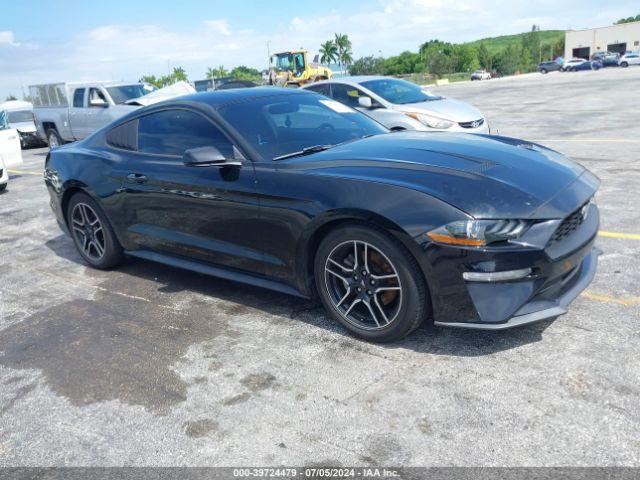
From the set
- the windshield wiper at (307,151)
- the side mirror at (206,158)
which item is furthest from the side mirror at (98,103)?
the windshield wiper at (307,151)

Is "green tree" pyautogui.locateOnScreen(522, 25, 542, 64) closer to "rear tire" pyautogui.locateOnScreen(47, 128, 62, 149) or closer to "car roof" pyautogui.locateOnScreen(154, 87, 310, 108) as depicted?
"rear tire" pyautogui.locateOnScreen(47, 128, 62, 149)

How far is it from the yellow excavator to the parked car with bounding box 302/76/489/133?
25711 mm

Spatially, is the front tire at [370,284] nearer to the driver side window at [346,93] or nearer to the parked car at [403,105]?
the parked car at [403,105]

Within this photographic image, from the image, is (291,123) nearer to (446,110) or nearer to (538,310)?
(538,310)

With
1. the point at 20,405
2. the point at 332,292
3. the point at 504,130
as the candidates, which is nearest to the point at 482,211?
the point at 332,292

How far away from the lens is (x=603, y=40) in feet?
314

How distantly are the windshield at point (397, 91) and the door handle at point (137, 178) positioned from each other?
253 inches

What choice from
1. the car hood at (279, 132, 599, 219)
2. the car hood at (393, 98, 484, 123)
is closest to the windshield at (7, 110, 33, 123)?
the car hood at (393, 98, 484, 123)

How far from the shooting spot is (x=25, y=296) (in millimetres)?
5203

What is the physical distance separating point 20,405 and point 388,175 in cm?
250

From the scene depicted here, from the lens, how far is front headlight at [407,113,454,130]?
9555 mm

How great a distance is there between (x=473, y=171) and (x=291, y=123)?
1542mm

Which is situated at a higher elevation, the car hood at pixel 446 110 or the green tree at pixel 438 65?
the green tree at pixel 438 65

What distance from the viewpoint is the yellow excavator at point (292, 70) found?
3638cm
